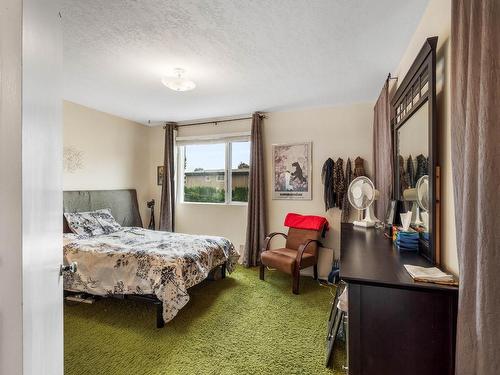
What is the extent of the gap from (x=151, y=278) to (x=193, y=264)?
1.40 ft

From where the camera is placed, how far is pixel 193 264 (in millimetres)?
2668

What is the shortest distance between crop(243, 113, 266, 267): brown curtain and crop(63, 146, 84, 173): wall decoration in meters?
2.59

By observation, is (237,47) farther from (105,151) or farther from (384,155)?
(105,151)

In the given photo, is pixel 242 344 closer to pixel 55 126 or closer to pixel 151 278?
pixel 151 278

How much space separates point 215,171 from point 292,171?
1.45m

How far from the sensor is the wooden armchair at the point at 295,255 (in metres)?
3.10

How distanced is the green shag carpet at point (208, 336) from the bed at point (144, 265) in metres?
0.21

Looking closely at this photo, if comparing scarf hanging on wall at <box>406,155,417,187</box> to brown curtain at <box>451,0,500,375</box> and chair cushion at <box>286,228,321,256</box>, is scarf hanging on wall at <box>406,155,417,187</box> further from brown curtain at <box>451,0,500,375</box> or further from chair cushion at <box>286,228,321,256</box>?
chair cushion at <box>286,228,321,256</box>

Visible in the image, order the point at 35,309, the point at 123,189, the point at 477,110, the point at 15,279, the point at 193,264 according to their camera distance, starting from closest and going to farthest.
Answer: the point at 15,279
the point at 35,309
the point at 477,110
the point at 193,264
the point at 123,189

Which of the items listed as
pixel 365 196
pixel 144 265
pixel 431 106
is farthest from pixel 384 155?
pixel 144 265

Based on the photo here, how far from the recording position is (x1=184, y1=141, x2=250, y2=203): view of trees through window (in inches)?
174

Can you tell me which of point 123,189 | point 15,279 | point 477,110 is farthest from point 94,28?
point 123,189

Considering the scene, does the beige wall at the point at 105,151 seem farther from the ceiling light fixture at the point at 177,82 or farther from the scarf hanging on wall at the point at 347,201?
the scarf hanging on wall at the point at 347,201

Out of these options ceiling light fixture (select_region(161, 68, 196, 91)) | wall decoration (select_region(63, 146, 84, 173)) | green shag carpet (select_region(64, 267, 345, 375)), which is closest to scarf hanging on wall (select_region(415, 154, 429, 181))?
green shag carpet (select_region(64, 267, 345, 375))
